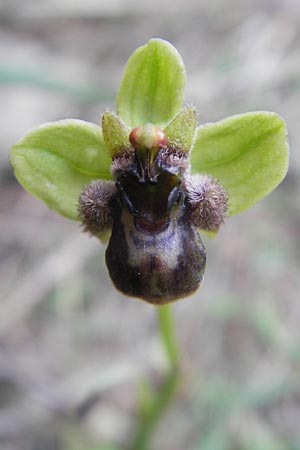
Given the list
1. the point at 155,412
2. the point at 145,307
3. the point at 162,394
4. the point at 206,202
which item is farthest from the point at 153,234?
the point at 145,307

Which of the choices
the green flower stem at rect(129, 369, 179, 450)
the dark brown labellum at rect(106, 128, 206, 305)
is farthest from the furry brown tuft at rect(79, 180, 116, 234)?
the green flower stem at rect(129, 369, 179, 450)

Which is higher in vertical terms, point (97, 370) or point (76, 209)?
point (76, 209)

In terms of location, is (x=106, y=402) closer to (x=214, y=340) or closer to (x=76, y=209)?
(x=214, y=340)

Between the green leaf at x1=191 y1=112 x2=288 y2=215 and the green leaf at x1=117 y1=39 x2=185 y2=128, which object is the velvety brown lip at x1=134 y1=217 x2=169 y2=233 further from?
the green leaf at x1=117 y1=39 x2=185 y2=128

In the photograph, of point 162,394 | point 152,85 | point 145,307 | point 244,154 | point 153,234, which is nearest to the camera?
point 153,234

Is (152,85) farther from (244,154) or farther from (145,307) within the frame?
(145,307)

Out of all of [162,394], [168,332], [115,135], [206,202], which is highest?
[115,135]

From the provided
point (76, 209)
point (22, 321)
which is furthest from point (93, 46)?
point (76, 209)

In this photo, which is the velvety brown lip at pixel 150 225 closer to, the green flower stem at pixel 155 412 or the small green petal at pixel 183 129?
the small green petal at pixel 183 129
